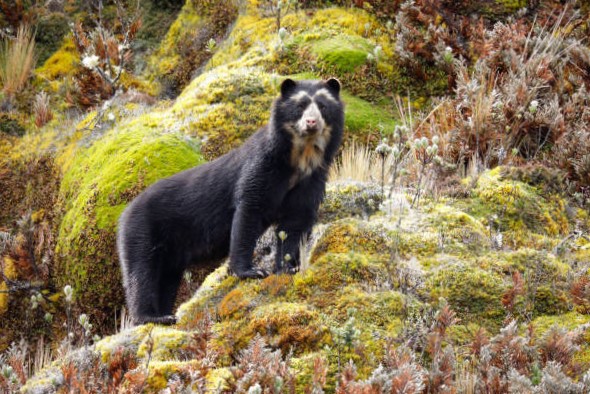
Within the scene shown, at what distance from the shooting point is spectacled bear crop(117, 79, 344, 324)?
5418 millimetres

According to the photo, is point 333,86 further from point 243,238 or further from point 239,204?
point 243,238

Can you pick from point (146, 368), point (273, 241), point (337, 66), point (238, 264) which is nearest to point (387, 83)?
point (337, 66)

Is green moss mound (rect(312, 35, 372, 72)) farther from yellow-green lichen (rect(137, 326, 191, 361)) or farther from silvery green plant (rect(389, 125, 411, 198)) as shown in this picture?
yellow-green lichen (rect(137, 326, 191, 361))

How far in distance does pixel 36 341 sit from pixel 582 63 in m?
7.35

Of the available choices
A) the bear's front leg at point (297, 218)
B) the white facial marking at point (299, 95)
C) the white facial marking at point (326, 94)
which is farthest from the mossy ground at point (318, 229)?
the white facial marking at point (299, 95)

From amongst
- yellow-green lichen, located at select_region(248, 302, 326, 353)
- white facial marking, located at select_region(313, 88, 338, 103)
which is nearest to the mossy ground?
yellow-green lichen, located at select_region(248, 302, 326, 353)

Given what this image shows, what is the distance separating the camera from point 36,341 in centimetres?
777

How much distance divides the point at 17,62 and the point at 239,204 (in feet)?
22.1

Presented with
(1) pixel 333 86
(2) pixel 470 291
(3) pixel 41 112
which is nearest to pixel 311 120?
(1) pixel 333 86

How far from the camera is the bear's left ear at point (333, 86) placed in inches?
228

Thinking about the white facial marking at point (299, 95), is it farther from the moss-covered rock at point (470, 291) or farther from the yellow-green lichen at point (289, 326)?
the yellow-green lichen at point (289, 326)

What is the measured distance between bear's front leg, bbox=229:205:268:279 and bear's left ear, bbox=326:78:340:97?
1.27 metres

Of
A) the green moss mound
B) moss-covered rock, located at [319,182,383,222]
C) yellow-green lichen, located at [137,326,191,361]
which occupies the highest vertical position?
the green moss mound

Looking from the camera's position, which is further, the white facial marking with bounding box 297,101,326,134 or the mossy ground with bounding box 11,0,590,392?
the white facial marking with bounding box 297,101,326,134
